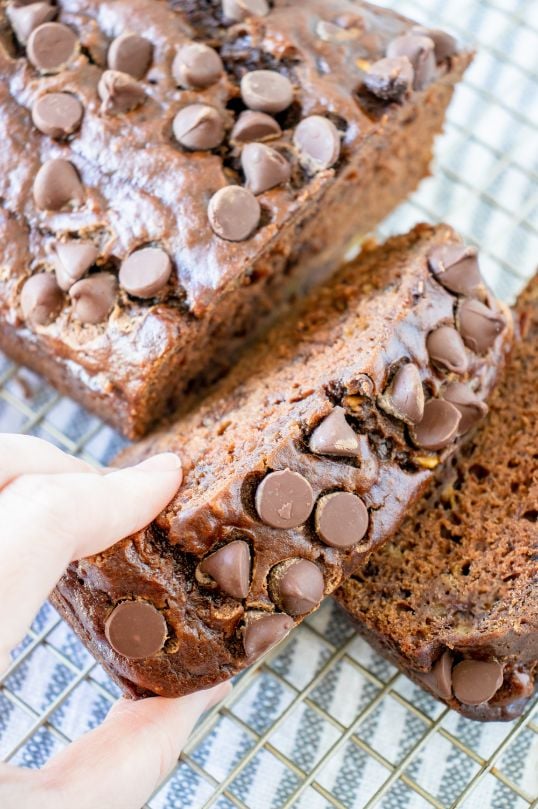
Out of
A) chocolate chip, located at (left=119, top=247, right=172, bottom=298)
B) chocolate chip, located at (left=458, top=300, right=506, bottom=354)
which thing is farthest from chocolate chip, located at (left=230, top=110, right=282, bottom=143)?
Answer: chocolate chip, located at (left=458, top=300, right=506, bottom=354)

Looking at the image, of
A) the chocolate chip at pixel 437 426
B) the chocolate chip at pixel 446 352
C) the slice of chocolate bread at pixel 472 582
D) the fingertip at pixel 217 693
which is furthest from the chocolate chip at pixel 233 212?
the fingertip at pixel 217 693

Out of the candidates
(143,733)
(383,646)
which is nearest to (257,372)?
(383,646)

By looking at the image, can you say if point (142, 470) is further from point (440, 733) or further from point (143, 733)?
point (440, 733)

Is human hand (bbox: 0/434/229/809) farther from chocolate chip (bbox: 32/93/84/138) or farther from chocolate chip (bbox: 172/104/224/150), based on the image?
chocolate chip (bbox: 32/93/84/138)

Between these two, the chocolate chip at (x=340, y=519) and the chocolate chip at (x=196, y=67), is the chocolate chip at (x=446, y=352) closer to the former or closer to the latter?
the chocolate chip at (x=340, y=519)

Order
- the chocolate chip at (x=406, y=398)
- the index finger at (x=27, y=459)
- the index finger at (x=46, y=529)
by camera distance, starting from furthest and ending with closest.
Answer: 1. the chocolate chip at (x=406, y=398)
2. the index finger at (x=27, y=459)
3. the index finger at (x=46, y=529)

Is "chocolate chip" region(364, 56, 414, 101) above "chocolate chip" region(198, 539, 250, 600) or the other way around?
above

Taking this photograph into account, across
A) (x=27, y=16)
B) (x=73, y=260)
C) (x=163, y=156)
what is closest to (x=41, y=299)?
(x=73, y=260)
